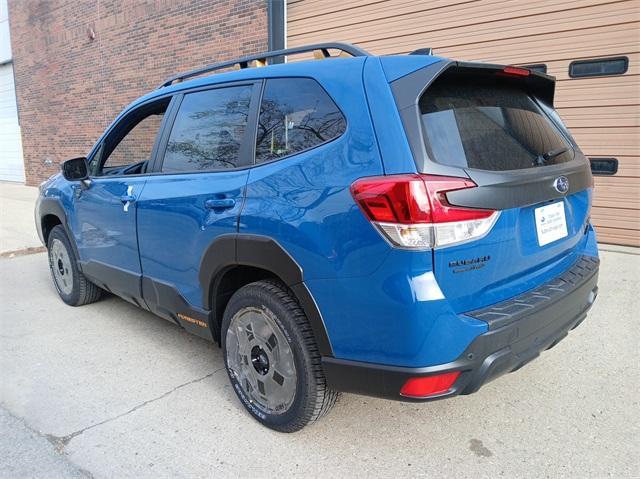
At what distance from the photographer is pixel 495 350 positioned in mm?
1988

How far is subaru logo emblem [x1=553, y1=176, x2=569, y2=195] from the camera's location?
2.29 metres

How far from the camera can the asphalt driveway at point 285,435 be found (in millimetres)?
2326

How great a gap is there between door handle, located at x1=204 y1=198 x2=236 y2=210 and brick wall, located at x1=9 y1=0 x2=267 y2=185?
22.0 ft

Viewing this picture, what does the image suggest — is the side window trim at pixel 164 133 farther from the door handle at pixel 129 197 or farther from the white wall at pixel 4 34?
the white wall at pixel 4 34

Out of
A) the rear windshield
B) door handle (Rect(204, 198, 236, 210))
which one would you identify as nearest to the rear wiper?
the rear windshield

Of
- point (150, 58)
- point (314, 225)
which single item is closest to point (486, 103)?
point (314, 225)

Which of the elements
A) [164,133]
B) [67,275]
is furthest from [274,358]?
[67,275]

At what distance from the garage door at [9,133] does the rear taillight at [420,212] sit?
18.6 meters

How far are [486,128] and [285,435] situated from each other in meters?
1.84

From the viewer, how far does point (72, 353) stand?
12.0 ft

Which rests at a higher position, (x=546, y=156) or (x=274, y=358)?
(x=546, y=156)

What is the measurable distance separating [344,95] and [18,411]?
263cm

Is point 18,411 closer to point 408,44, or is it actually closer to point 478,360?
point 478,360

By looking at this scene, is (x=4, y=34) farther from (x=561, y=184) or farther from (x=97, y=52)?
(x=561, y=184)
